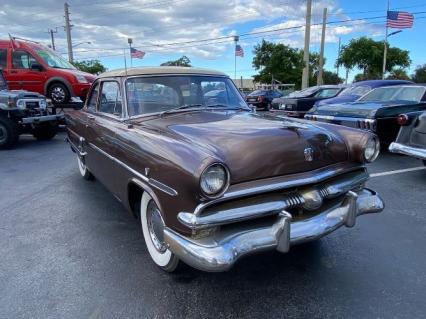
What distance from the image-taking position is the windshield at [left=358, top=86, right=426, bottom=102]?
786cm

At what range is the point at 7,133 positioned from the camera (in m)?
8.54

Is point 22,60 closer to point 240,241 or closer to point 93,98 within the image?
point 93,98

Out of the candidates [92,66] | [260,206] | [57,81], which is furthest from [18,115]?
[92,66]

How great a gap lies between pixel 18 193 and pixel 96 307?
331 cm

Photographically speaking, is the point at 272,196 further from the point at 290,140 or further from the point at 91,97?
the point at 91,97

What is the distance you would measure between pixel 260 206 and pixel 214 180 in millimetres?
374

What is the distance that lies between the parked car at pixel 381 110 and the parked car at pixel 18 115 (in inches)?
257

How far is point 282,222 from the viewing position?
2.41 metres

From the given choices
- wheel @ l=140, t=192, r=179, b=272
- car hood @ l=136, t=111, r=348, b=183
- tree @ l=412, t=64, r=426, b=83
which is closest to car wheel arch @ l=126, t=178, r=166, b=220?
wheel @ l=140, t=192, r=179, b=272

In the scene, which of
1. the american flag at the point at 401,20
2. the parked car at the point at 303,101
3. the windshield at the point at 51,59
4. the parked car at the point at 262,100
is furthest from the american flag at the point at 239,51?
the windshield at the point at 51,59

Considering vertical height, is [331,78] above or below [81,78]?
below

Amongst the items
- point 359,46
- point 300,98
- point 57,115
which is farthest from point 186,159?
point 359,46

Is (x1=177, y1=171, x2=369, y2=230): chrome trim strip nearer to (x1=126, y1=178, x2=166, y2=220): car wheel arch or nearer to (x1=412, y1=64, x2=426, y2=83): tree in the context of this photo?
(x1=126, y1=178, x2=166, y2=220): car wheel arch

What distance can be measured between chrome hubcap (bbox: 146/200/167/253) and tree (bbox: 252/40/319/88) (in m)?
37.9
